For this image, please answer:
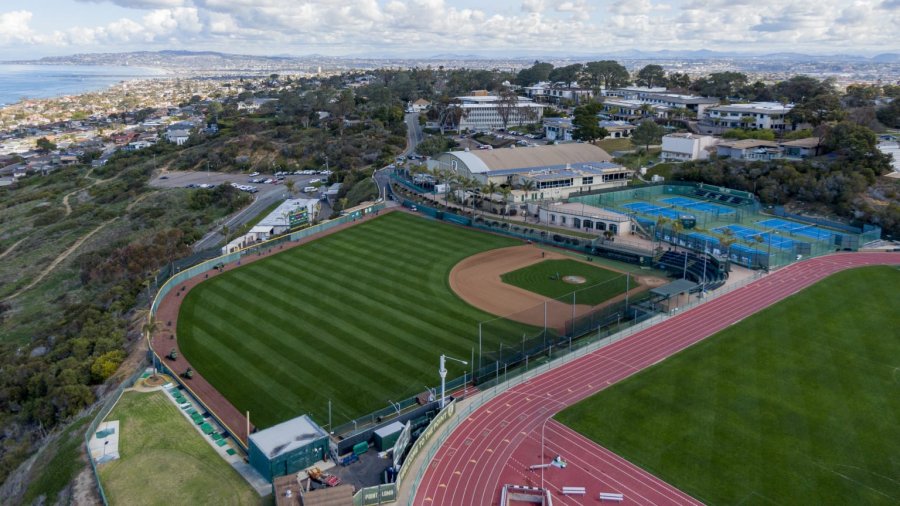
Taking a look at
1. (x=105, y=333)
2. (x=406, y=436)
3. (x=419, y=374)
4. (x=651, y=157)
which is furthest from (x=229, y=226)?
(x=651, y=157)

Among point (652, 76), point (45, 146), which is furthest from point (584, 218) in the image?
point (45, 146)

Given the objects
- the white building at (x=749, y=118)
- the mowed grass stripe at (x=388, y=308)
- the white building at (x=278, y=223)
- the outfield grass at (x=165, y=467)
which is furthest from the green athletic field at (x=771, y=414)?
the white building at (x=749, y=118)

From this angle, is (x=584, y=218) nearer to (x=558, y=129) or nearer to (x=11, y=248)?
Result: (x=558, y=129)

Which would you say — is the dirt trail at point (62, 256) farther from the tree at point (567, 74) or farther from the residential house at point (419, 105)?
the tree at point (567, 74)

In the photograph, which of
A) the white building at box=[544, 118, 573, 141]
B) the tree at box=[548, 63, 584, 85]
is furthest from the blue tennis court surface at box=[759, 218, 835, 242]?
the tree at box=[548, 63, 584, 85]

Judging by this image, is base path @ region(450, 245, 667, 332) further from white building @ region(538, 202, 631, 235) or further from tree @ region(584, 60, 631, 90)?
tree @ region(584, 60, 631, 90)

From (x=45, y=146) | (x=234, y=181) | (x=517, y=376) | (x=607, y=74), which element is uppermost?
(x=607, y=74)
